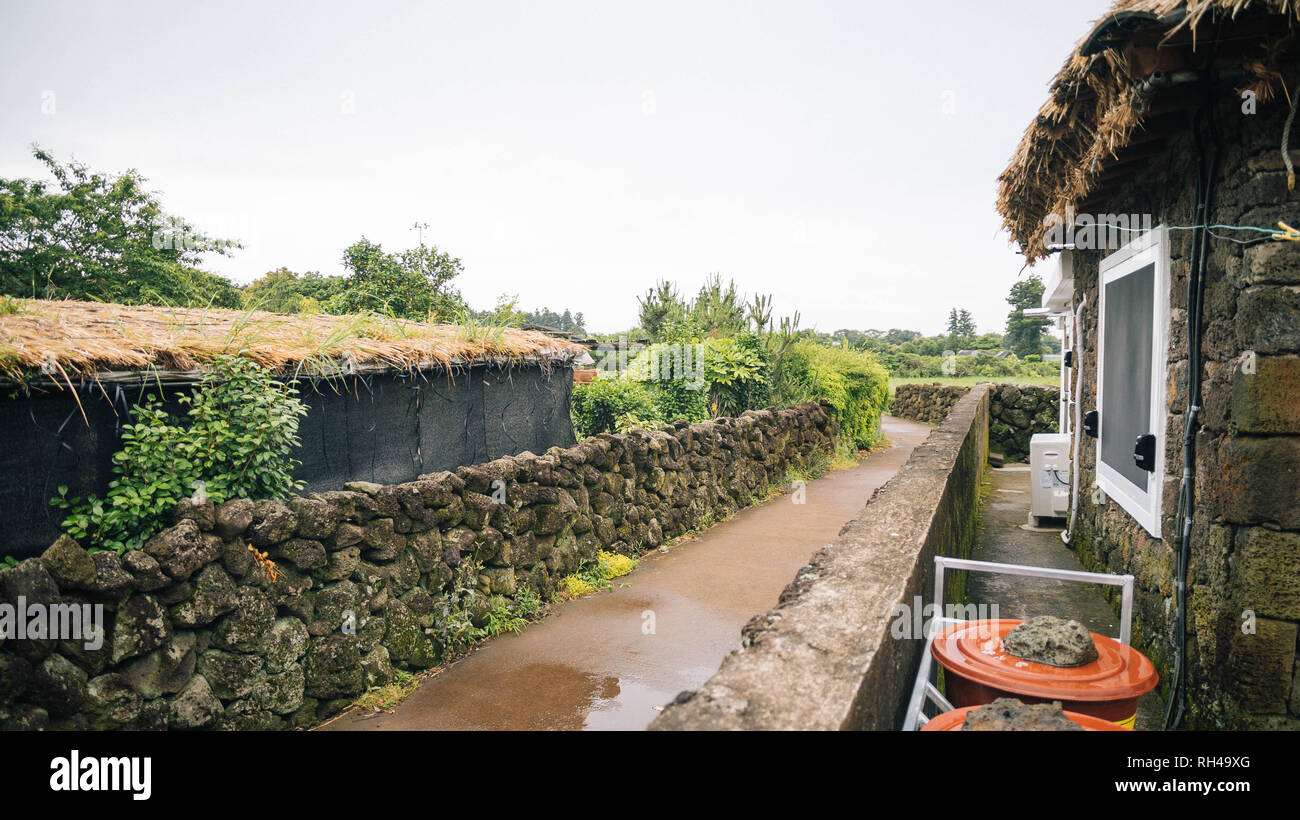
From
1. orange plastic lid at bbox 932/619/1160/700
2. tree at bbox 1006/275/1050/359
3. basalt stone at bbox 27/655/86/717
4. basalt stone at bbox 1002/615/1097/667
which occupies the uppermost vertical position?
tree at bbox 1006/275/1050/359


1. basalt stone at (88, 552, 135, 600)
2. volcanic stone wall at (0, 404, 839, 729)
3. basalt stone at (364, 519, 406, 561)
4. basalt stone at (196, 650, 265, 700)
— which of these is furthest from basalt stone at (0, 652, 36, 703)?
basalt stone at (364, 519, 406, 561)

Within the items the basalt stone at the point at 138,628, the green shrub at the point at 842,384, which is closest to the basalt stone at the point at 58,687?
the basalt stone at the point at 138,628

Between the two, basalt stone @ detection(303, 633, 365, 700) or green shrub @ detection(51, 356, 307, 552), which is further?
basalt stone @ detection(303, 633, 365, 700)

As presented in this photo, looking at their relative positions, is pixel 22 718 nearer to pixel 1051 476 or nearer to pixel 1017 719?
pixel 1017 719

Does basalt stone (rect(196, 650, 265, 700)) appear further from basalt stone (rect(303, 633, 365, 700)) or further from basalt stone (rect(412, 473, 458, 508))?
basalt stone (rect(412, 473, 458, 508))

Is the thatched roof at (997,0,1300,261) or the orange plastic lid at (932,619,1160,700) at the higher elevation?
the thatched roof at (997,0,1300,261)

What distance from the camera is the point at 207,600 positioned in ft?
13.1

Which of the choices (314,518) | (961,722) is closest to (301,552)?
(314,518)

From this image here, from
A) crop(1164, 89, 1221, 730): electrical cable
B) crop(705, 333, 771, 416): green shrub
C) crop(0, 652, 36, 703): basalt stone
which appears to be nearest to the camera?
crop(1164, 89, 1221, 730): electrical cable

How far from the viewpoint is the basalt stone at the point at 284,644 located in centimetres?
428

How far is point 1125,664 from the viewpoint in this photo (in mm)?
2391

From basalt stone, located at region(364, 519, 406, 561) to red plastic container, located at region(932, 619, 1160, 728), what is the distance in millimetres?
Result: 3804

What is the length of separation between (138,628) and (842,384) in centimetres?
1442

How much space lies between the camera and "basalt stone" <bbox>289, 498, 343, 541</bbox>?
4.59 meters
